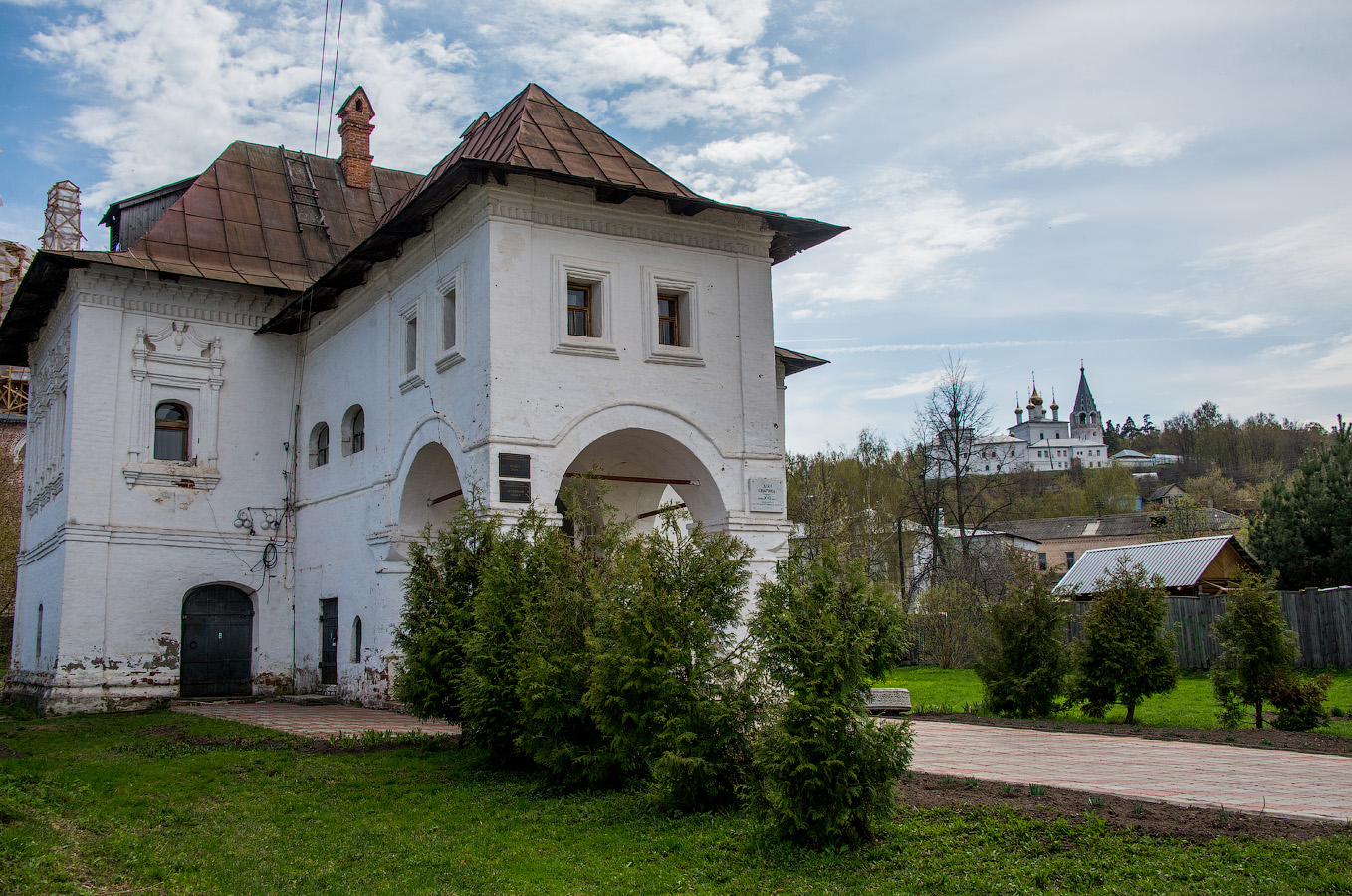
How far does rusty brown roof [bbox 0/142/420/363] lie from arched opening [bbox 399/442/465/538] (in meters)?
5.97

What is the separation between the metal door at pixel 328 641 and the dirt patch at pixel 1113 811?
1309 centimetres

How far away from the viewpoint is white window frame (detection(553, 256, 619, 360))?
13.4m

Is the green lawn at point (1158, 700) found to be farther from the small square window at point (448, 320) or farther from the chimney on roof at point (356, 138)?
the chimney on roof at point (356, 138)

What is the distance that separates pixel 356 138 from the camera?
23266 millimetres

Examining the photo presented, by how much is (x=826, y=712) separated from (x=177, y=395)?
54.2 feet

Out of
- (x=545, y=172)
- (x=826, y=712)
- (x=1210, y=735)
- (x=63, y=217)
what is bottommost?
(x=1210, y=735)

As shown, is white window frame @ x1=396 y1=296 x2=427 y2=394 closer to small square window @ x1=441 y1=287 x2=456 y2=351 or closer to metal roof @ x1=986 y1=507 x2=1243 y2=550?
small square window @ x1=441 y1=287 x2=456 y2=351

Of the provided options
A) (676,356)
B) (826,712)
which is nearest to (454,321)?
(676,356)

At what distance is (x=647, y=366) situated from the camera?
45.9ft

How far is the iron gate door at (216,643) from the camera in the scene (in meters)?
18.5

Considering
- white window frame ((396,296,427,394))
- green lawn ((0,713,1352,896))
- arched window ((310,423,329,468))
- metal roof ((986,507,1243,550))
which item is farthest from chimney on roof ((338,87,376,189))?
metal roof ((986,507,1243,550))

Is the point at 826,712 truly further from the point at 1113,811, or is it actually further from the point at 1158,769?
the point at 1158,769

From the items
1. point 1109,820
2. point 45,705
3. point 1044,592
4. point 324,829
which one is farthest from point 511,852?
point 45,705

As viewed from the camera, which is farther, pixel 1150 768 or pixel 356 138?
pixel 356 138
